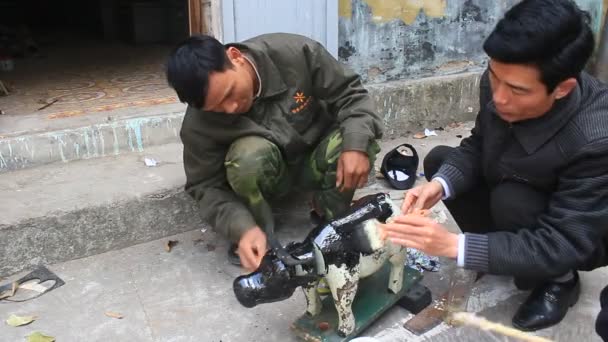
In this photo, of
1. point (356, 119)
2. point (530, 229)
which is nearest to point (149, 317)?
point (356, 119)

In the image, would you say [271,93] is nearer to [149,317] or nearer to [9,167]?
[149,317]

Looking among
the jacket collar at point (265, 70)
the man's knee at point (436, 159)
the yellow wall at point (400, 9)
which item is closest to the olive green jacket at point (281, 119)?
the jacket collar at point (265, 70)

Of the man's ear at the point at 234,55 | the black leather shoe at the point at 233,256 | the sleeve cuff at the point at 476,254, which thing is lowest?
the black leather shoe at the point at 233,256

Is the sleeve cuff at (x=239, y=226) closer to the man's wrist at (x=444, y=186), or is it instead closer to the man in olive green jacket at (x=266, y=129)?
the man in olive green jacket at (x=266, y=129)

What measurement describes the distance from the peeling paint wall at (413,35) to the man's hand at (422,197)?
1.77 meters

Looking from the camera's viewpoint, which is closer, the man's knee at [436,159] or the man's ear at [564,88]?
the man's ear at [564,88]

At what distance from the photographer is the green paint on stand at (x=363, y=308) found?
200cm

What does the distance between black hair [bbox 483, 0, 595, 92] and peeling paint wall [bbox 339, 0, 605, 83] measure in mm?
2087

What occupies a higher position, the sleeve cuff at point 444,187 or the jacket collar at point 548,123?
the jacket collar at point 548,123

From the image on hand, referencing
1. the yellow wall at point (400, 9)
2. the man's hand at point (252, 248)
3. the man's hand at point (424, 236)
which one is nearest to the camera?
the man's hand at point (424, 236)

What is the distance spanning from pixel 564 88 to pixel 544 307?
0.84 m

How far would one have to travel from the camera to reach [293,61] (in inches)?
98.5

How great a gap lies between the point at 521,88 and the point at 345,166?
2.79 ft

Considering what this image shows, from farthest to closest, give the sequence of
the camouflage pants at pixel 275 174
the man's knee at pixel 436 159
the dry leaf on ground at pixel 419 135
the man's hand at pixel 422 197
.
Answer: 1. the dry leaf on ground at pixel 419 135
2. the man's knee at pixel 436 159
3. the camouflage pants at pixel 275 174
4. the man's hand at pixel 422 197
